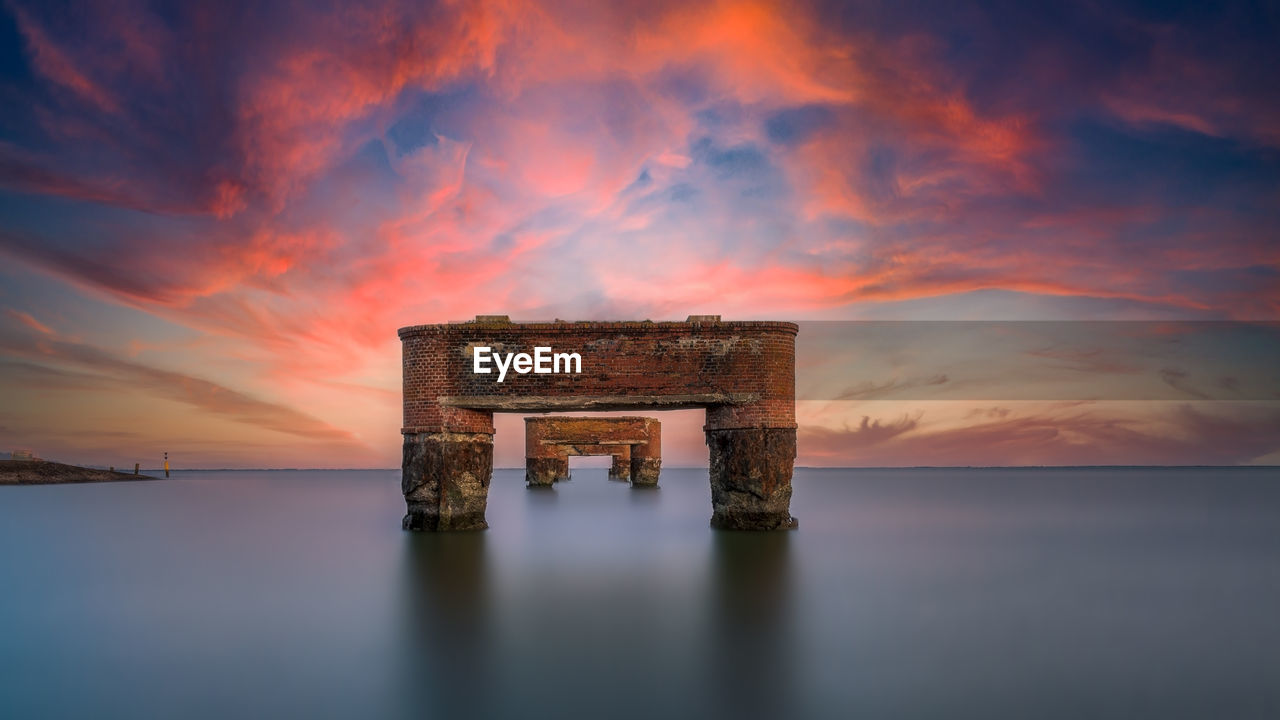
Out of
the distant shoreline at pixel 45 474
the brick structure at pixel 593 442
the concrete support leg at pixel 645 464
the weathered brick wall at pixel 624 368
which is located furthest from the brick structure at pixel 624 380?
the distant shoreline at pixel 45 474

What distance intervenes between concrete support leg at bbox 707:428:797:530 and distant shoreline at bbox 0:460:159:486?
202 feet

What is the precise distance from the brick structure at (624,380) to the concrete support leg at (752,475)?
3 cm

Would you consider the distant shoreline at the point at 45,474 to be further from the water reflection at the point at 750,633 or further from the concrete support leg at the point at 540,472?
the water reflection at the point at 750,633

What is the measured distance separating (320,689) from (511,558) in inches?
362

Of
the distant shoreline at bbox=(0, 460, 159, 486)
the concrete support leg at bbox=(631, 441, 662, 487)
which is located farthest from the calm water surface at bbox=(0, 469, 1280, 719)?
the distant shoreline at bbox=(0, 460, 159, 486)

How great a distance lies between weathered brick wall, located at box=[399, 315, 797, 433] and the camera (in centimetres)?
2062

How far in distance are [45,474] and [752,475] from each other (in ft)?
226

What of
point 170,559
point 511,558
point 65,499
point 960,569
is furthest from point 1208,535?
point 65,499

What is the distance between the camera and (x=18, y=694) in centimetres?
920

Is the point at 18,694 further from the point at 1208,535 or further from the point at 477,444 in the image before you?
the point at 1208,535

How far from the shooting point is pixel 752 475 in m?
21.0

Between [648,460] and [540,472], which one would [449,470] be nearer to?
[648,460]

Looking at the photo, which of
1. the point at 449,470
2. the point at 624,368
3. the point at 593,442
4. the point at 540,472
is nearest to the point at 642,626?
the point at 624,368

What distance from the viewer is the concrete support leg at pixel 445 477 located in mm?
20906
